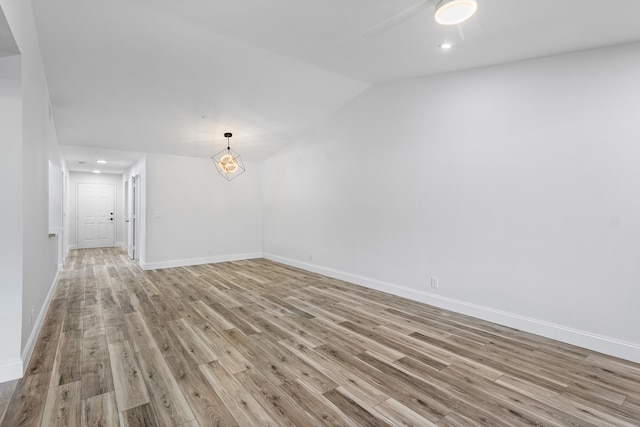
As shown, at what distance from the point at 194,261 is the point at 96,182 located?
594 centimetres

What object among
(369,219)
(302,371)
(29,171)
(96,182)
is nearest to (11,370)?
(29,171)

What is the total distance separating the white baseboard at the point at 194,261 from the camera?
630cm

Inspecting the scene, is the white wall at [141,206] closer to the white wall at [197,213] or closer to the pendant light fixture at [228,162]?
the white wall at [197,213]

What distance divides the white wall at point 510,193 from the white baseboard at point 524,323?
1 centimetres

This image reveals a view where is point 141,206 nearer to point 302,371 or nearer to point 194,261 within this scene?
point 194,261

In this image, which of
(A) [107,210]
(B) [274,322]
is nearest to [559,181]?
(B) [274,322]

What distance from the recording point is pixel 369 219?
483 centimetres

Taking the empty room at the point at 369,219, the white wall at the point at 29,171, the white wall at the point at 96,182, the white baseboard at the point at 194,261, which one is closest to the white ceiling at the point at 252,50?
the empty room at the point at 369,219

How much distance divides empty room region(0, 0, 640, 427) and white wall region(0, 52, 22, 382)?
0.01 meters

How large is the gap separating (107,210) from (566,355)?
1200cm

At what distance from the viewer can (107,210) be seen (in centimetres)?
1019

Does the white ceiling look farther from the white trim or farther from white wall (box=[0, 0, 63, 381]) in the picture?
the white trim

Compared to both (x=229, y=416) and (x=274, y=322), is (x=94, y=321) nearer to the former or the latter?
(x=274, y=322)

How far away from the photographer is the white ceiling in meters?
2.54
